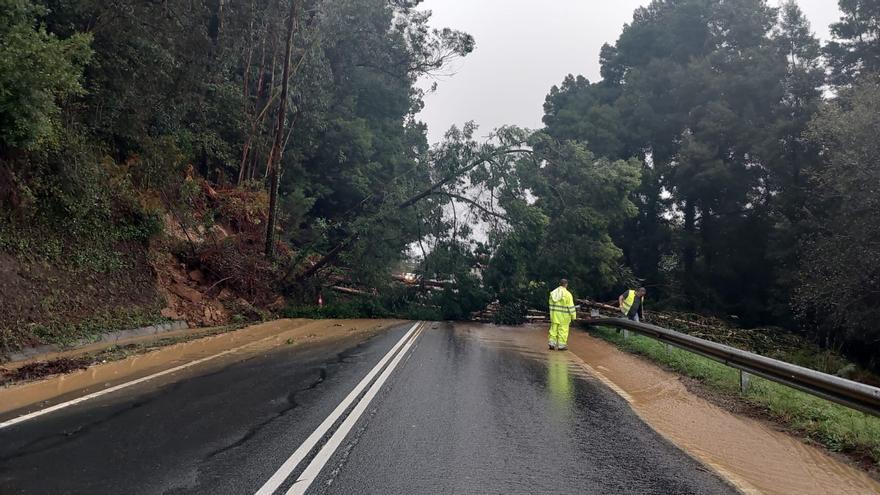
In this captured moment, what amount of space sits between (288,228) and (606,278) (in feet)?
51.8

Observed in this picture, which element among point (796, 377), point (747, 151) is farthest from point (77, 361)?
point (747, 151)

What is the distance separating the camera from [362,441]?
5.45 m

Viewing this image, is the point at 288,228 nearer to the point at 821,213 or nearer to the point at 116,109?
the point at 116,109

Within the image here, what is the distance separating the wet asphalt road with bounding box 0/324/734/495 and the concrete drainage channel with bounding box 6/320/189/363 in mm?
3939

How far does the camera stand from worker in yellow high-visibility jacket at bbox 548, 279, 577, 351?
13242 millimetres

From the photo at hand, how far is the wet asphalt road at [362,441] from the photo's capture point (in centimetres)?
443

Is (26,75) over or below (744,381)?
over

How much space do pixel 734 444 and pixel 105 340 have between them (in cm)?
1244

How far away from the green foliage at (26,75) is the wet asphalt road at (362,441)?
646 cm

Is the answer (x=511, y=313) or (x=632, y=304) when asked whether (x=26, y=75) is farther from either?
(x=511, y=313)

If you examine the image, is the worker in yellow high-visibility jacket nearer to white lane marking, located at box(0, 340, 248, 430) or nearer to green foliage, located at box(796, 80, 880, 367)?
white lane marking, located at box(0, 340, 248, 430)

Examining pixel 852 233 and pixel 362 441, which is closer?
pixel 362 441

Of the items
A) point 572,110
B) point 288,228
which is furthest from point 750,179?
point 288,228

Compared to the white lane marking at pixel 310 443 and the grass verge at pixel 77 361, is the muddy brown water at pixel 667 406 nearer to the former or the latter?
the grass verge at pixel 77 361
